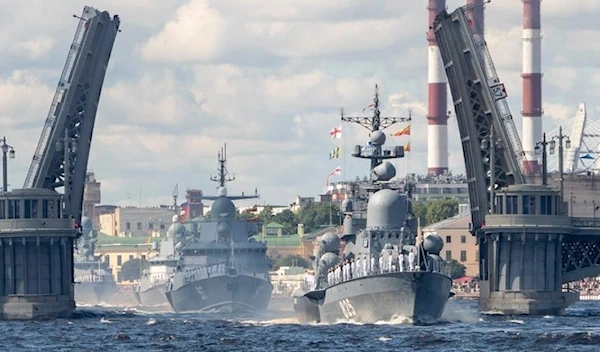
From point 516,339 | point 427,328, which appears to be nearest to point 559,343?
point 516,339

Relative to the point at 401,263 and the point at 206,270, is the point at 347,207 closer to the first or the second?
the point at 401,263

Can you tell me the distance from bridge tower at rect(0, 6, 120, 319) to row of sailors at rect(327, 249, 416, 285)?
22921mm

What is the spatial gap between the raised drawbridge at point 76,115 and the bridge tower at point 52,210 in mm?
53

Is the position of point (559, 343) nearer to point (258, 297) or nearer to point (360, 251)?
point (360, 251)

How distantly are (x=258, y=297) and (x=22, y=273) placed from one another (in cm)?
3004

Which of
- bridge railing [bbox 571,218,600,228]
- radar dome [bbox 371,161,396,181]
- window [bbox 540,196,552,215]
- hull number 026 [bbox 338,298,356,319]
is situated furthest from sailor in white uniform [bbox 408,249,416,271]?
bridge railing [bbox 571,218,600,228]

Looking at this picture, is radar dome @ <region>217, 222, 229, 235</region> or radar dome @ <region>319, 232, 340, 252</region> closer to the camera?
radar dome @ <region>319, 232, 340, 252</region>

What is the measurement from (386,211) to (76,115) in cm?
2479

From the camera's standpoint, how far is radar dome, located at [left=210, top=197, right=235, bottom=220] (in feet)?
504

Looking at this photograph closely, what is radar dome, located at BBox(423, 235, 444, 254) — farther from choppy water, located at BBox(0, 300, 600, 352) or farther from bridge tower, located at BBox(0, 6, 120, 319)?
bridge tower, located at BBox(0, 6, 120, 319)

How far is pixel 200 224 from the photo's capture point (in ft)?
515

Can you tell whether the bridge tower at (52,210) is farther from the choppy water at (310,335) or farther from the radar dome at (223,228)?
the radar dome at (223,228)

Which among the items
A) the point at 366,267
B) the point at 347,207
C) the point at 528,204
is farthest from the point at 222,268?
the point at 366,267

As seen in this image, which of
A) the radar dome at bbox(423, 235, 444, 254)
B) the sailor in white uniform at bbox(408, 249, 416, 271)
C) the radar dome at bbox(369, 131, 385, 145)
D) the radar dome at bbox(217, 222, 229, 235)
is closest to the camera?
the sailor in white uniform at bbox(408, 249, 416, 271)
